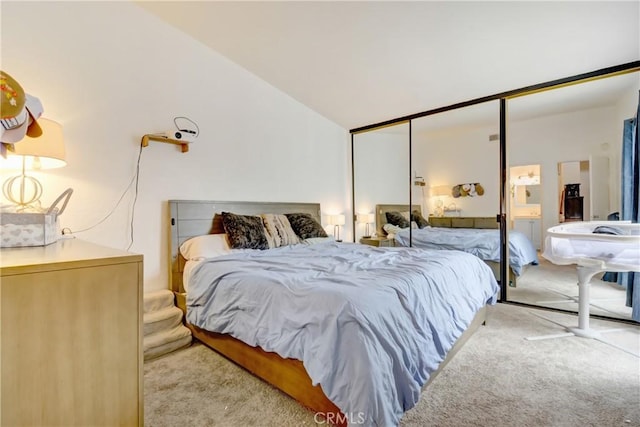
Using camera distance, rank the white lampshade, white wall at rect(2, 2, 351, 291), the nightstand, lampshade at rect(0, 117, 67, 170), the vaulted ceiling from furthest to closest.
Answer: the white lampshade, the nightstand, the vaulted ceiling, white wall at rect(2, 2, 351, 291), lampshade at rect(0, 117, 67, 170)

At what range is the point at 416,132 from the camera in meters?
4.10

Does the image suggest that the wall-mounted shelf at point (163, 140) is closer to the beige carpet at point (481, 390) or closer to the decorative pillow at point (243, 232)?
the decorative pillow at point (243, 232)

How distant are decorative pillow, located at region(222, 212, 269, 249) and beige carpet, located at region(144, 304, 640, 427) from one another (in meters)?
0.92

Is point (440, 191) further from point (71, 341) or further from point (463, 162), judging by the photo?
point (71, 341)

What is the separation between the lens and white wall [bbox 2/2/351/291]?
2.03 m

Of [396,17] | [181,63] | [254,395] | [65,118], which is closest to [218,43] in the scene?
[181,63]

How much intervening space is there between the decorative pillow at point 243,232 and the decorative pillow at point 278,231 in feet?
0.34

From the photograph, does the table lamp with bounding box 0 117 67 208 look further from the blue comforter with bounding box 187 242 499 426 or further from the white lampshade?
the white lampshade

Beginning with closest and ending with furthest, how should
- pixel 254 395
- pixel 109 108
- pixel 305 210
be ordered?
1. pixel 254 395
2. pixel 109 108
3. pixel 305 210

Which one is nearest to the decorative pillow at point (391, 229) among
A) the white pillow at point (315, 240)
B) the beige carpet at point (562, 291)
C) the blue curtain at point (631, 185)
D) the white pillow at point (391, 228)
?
the white pillow at point (391, 228)

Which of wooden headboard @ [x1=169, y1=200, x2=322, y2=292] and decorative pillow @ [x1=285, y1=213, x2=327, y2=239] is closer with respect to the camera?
wooden headboard @ [x1=169, y1=200, x2=322, y2=292]

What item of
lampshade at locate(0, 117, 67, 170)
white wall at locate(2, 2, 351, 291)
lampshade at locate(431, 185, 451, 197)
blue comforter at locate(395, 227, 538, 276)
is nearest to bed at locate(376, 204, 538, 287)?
blue comforter at locate(395, 227, 538, 276)

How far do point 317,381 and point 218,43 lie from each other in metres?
3.12

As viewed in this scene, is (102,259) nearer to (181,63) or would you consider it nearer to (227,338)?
(227,338)
